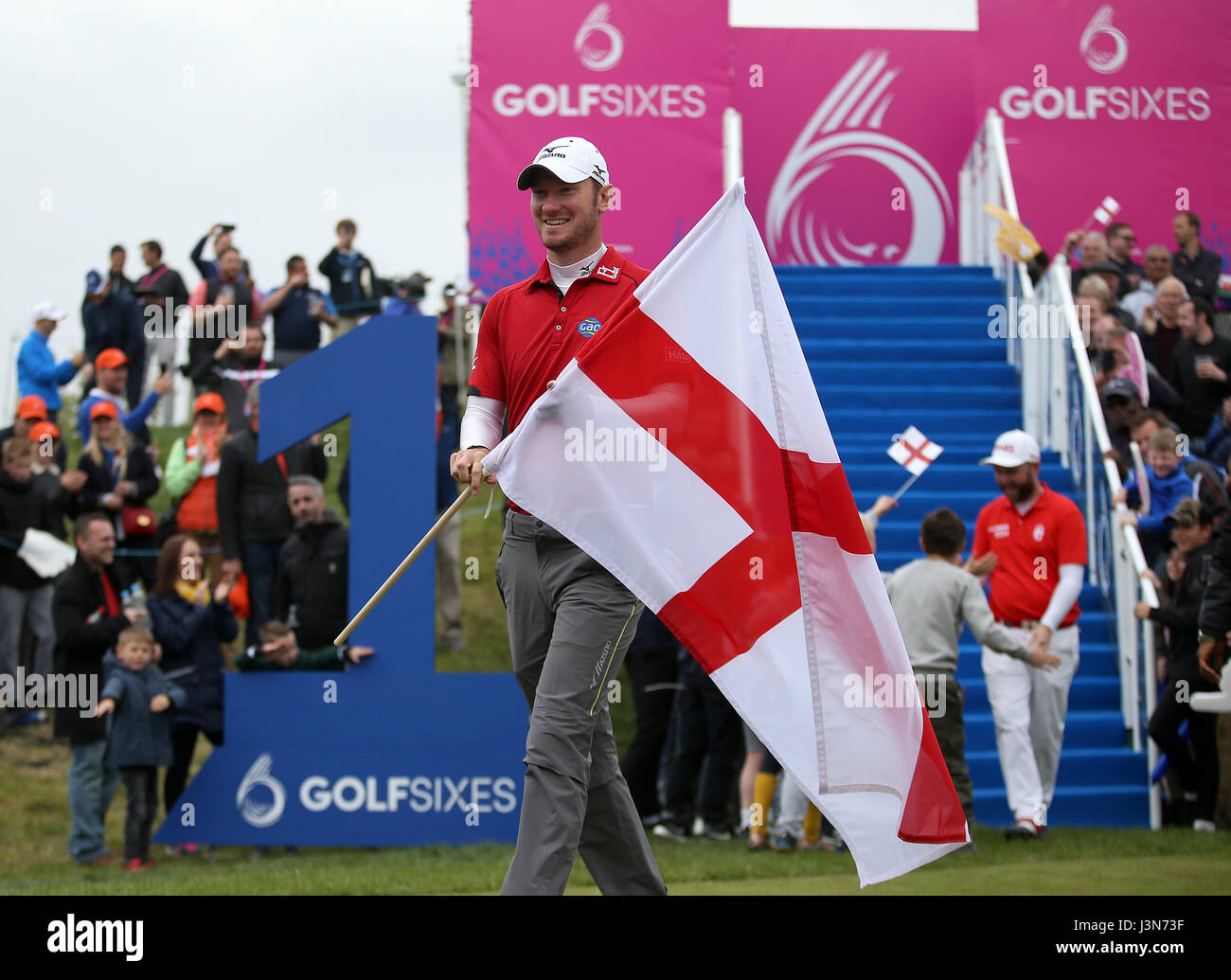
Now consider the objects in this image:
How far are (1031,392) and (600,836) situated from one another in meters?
9.53

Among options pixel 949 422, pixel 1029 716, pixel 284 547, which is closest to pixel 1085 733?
pixel 1029 716

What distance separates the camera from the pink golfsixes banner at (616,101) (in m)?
14.4

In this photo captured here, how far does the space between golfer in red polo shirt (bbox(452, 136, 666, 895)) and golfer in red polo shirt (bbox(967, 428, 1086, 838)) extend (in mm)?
4779

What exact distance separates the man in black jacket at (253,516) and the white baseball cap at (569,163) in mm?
6304

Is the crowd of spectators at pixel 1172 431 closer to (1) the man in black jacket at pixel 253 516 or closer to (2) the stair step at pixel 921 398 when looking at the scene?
(2) the stair step at pixel 921 398

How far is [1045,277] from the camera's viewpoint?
13.3 metres

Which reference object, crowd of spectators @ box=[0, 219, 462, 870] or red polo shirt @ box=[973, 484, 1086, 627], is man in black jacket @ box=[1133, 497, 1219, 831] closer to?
red polo shirt @ box=[973, 484, 1086, 627]

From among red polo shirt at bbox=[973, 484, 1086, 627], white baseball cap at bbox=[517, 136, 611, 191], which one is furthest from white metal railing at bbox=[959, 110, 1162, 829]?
white baseball cap at bbox=[517, 136, 611, 191]

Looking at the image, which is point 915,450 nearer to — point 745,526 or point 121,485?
point 745,526

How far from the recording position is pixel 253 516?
11273 millimetres

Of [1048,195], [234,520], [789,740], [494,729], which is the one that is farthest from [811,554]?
[1048,195]

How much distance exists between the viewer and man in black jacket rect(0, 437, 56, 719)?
458 inches

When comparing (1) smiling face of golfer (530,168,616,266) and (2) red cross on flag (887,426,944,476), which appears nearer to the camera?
(1) smiling face of golfer (530,168,616,266)
